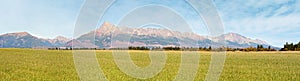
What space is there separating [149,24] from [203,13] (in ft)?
25.8

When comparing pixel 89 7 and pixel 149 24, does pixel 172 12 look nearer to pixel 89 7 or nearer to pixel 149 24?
pixel 149 24

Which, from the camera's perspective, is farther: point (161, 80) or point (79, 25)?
point (161, 80)

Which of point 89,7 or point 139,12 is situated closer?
point 89,7

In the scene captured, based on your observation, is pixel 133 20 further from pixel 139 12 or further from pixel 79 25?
pixel 79 25

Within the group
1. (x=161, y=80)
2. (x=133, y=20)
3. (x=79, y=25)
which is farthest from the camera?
(x=133, y=20)

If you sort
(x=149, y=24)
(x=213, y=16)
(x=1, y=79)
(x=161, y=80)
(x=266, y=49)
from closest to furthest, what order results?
(x=213, y=16), (x=1, y=79), (x=161, y=80), (x=149, y=24), (x=266, y=49)

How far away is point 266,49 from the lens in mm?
161500

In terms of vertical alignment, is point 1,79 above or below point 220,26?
below

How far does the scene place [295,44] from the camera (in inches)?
6826

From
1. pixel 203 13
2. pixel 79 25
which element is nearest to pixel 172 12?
pixel 203 13

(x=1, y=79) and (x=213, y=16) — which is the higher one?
(x=213, y=16)

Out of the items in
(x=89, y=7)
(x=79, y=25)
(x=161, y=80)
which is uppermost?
A: (x=89, y=7)

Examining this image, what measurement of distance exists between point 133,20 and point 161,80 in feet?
14.3

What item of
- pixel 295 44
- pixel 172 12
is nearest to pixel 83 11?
pixel 172 12
